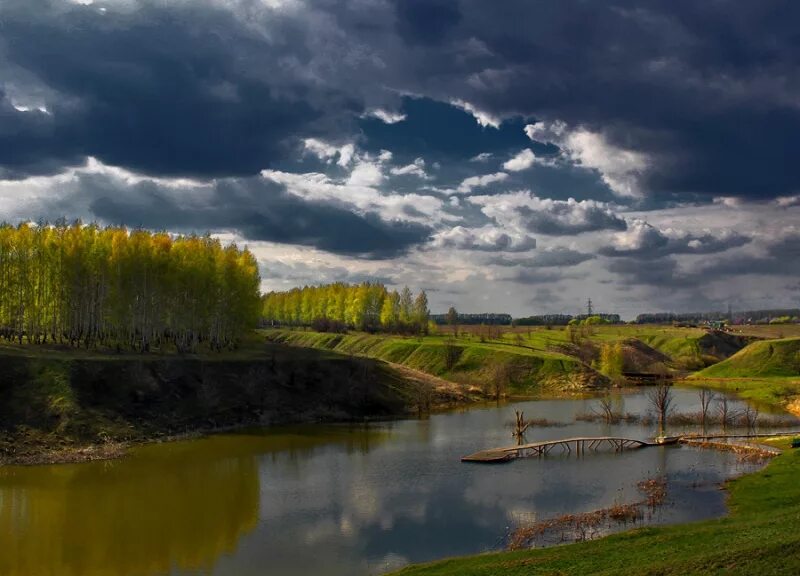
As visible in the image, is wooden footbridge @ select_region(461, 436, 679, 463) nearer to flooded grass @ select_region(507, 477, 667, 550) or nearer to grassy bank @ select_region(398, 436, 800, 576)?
flooded grass @ select_region(507, 477, 667, 550)

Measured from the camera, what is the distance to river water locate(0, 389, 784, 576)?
41438 mm

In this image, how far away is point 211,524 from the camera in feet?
160

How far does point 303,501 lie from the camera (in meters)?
53.9

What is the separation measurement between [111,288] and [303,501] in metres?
66.5

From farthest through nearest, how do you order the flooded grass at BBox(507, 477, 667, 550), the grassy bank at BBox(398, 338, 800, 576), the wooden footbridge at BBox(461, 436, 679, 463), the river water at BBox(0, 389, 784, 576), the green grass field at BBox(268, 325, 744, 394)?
the green grass field at BBox(268, 325, 744, 394) → the wooden footbridge at BBox(461, 436, 679, 463) → the flooded grass at BBox(507, 477, 667, 550) → the river water at BBox(0, 389, 784, 576) → the grassy bank at BBox(398, 338, 800, 576)

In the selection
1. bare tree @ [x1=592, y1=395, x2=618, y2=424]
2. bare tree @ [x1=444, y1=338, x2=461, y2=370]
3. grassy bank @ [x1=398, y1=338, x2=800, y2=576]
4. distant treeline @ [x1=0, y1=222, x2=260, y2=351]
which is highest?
distant treeline @ [x1=0, y1=222, x2=260, y2=351]

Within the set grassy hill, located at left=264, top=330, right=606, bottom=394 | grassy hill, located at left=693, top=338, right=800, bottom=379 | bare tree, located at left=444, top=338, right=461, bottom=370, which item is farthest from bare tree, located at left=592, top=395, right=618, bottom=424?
grassy hill, located at left=693, top=338, right=800, bottom=379

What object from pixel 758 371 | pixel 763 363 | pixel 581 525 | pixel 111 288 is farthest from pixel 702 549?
pixel 763 363

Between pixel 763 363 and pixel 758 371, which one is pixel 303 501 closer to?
pixel 758 371

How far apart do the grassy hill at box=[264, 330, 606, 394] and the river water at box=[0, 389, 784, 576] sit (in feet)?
195

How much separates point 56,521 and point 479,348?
120 metres

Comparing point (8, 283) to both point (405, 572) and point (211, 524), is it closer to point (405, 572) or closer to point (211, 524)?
Result: point (211, 524)

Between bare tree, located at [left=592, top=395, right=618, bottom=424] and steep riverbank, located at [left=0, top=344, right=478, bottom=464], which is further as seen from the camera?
bare tree, located at [left=592, top=395, right=618, bottom=424]

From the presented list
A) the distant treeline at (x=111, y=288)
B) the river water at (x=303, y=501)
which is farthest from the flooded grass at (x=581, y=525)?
the distant treeline at (x=111, y=288)
